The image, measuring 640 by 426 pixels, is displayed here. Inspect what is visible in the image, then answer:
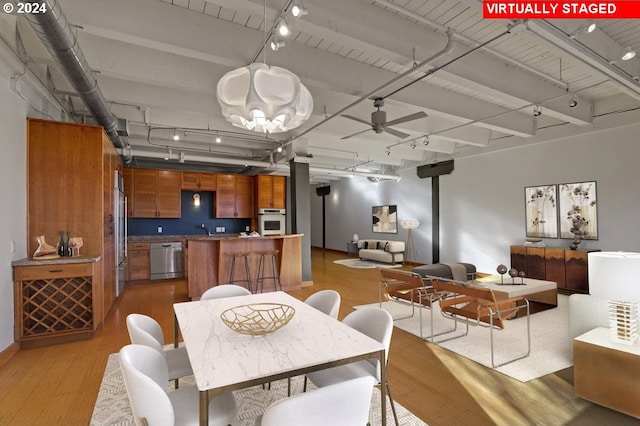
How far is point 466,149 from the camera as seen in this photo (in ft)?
27.3

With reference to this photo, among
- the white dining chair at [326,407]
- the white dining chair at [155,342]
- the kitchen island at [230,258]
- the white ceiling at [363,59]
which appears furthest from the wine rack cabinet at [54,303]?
the white dining chair at [326,407]

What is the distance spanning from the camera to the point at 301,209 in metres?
7.00

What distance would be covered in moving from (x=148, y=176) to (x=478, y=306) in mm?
7492

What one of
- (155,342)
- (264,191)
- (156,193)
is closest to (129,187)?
(156,193)

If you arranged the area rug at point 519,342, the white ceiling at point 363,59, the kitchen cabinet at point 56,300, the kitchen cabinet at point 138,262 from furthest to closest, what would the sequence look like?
1. the kitchen cabinet at point 138,262
2. the kitchen cabinet at point 56,300
3. the area rug at point 519,342
4. the white ceiling at point 363,59

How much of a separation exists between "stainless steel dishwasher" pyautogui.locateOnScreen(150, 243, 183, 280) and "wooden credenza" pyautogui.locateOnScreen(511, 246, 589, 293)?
7.62 meters

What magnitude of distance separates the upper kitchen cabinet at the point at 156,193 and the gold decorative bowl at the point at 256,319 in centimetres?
636

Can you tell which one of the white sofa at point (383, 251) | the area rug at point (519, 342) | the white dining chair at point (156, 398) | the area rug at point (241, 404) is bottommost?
the area rug at point (519, 342)

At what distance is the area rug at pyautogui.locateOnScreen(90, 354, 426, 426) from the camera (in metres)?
2.25

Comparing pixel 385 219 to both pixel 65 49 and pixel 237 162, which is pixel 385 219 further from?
pixel 65 49

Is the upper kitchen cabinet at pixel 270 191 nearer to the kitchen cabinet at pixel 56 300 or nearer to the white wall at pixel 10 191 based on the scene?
the kitchen cabinet at pixel 56 300

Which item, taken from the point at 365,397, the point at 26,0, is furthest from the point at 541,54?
the point at 26,0

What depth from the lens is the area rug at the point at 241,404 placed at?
2247mm

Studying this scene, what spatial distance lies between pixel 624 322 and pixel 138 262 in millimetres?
7995
